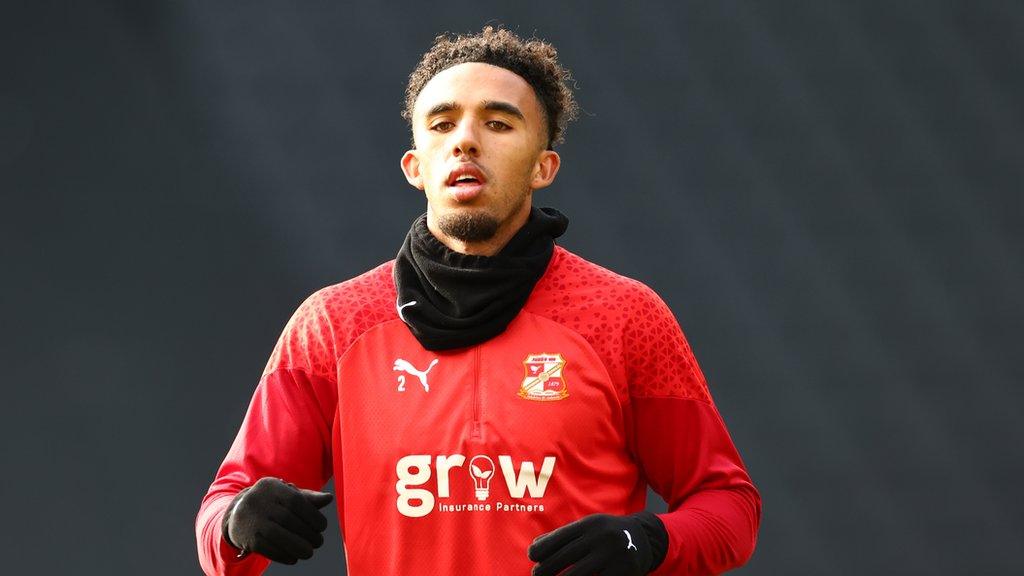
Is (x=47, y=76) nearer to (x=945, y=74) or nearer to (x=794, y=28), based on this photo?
(x=794, y=28)

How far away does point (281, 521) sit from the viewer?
60.1 inches

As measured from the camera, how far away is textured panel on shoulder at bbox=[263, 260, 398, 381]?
1816mm

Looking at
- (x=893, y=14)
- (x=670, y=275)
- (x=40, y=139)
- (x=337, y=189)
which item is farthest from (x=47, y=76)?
(x=893, y=14)

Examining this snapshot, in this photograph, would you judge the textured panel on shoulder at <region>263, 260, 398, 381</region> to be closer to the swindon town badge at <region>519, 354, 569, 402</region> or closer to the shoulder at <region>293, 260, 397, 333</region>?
the shoulder at <region>293, 260, 397, 333</region>

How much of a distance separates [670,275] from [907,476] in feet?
2.28

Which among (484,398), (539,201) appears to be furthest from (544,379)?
(539,201)

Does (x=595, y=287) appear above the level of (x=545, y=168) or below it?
below

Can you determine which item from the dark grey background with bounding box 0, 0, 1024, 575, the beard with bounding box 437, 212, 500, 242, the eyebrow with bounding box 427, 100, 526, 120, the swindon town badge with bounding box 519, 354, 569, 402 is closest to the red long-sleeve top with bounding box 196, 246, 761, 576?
the swindon town badge with bounding box 519, 354, 569, 402

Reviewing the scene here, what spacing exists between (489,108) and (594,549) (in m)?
0.63

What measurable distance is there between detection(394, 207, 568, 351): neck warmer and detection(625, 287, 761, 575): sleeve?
0.52ft

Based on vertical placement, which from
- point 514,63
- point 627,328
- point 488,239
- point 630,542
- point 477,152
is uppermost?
point 514,63

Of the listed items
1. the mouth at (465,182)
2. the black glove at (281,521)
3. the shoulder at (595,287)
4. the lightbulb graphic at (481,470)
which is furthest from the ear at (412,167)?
the black glove at (281,521)

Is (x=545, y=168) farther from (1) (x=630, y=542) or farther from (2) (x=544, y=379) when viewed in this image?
(1) (x=630, y=542)

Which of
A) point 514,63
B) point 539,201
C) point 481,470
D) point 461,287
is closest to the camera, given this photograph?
point 481,470
